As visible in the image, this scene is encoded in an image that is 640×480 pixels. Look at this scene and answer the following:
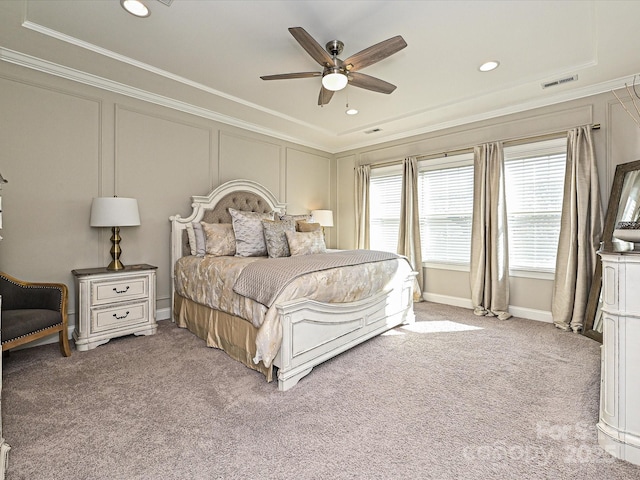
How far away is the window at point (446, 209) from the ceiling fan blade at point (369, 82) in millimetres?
2152

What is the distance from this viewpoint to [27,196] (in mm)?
2842

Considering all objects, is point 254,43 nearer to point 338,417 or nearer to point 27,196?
point 27,196

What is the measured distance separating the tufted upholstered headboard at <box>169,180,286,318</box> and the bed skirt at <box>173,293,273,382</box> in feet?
1.53

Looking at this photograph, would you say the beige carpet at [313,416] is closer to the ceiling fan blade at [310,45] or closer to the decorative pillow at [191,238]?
the decorative pillow at [191,238]

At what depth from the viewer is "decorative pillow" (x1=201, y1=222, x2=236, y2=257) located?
351cm

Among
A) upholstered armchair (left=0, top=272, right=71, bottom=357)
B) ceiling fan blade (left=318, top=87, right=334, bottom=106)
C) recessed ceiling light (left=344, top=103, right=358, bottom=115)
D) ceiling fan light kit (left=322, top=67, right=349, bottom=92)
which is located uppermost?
recessed ceiling light (left=344, top=103, right=358, bottom=115)

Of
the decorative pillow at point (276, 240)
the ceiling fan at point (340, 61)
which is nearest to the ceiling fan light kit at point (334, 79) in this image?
the ceiling fan at point (340, 61)

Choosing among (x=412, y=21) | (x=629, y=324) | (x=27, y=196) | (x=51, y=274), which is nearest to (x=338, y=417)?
(x=629, y=324)

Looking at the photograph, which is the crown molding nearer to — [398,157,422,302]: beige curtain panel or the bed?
the bed

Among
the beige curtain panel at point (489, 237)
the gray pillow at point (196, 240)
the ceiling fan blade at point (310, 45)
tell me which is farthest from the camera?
the beige curtain panel at point (489, 237)

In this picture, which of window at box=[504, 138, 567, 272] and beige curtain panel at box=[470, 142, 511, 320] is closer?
window at box=[504, 138, 567, 272]

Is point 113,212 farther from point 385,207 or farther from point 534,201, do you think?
point 534,201

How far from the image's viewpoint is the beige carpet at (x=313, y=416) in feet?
4.76

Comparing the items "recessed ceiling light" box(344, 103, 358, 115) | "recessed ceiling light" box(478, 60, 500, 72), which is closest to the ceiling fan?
"recessed ceiling light" box(478, 60, 500, 72)
